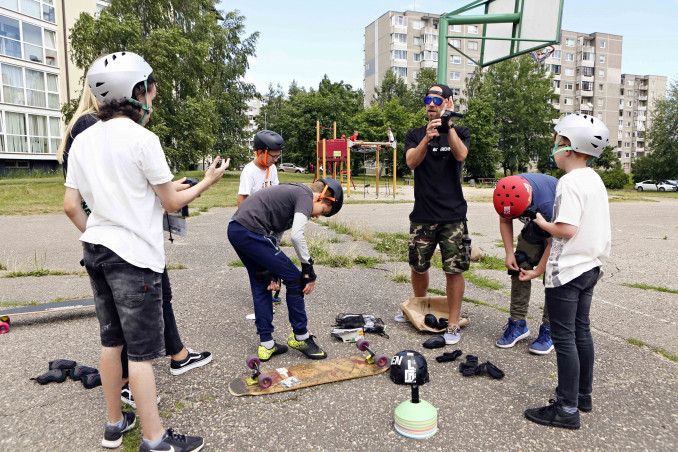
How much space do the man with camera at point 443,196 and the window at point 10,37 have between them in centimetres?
3865

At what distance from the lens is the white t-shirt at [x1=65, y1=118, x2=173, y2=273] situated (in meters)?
2.24

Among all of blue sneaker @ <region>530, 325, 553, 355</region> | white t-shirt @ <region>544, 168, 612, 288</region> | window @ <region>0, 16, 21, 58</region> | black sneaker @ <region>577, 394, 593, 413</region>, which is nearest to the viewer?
white t-shirt @ <region>544, 168, 612, 288</region>

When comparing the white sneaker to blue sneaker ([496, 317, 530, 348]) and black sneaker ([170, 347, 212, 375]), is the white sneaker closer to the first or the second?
blue sneaker ([496, 317, 530, 348])

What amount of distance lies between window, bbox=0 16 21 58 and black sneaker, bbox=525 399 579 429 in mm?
40445

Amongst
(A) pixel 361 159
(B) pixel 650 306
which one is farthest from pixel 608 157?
(B) pixel 650 306

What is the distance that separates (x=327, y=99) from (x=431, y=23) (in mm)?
38817

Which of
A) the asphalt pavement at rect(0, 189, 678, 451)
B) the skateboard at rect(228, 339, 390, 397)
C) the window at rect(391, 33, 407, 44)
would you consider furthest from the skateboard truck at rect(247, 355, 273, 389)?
the window at rect(391, 33, 407, 44)

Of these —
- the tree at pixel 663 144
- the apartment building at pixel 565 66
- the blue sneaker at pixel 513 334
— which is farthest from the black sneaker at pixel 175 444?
the apartment building at pixel 565 66

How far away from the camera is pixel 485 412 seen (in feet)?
9.42

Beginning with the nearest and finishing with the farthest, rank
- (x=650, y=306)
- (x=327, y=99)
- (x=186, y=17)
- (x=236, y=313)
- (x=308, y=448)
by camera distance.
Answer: (x=308, y=448), (x=236, y=313), (x=650, y=306), (x=186, y=17), (x=327, y=99)

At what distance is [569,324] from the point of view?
8.98 feet

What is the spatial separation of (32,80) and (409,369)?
136ft

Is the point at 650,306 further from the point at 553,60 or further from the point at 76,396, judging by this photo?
the point at 553,60

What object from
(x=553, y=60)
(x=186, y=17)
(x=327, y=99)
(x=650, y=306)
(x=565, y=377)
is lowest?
(x=650, y=306)
